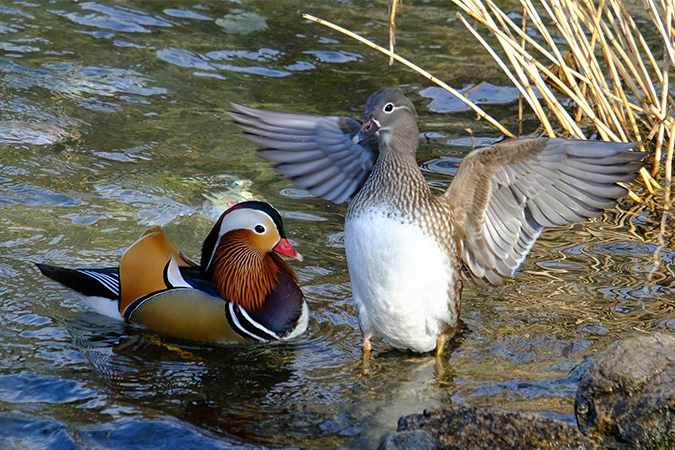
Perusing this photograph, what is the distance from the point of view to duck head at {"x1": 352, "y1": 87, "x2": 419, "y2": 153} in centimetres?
424

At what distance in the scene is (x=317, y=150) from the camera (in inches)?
191

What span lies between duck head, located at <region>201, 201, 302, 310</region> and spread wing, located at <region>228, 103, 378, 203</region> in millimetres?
312

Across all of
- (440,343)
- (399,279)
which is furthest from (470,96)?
(399,279)

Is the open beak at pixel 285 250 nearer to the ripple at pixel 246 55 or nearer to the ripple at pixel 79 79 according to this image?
the ripple at pixel 79 79

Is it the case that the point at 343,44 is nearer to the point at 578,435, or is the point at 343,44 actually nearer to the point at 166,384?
the point at 166,384

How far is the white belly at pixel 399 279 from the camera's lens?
4047 millimetres

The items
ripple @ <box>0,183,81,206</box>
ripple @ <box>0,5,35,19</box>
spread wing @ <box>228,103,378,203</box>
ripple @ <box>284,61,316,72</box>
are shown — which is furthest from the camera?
ripple @ <box>0,5,35,19</box>

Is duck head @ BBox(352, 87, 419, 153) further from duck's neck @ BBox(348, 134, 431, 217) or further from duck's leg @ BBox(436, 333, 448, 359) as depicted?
duck's leg @ BBox(436, 333, 448, 359)

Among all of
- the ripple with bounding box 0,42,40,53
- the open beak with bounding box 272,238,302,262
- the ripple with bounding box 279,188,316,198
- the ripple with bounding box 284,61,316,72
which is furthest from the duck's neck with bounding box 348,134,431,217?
the ripple with bounding box 0,42,40,53

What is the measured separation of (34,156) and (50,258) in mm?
1648

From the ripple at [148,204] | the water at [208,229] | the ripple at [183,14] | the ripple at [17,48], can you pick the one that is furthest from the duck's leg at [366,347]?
the ripple at [183,14]

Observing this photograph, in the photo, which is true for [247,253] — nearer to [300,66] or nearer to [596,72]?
[596,72]

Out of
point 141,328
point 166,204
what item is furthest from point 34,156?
point 141,328

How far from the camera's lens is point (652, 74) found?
28.2 ft
